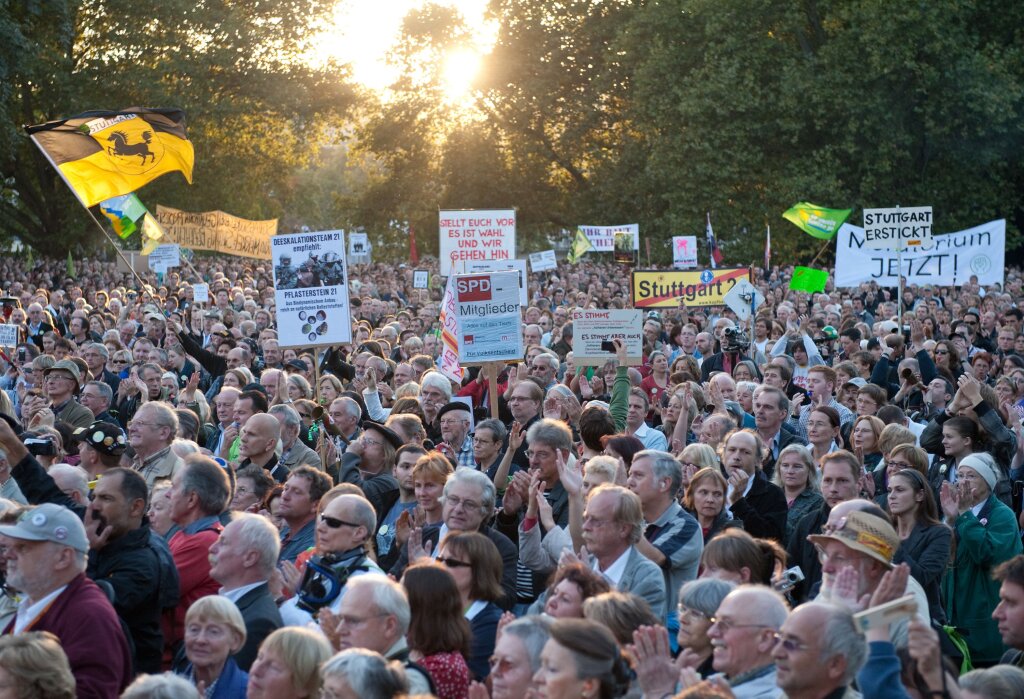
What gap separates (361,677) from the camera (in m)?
4.41

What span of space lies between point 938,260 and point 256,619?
19383 mm

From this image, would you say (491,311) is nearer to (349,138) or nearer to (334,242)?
(334,242)

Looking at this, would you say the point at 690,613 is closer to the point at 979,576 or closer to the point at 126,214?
the point at 979,576

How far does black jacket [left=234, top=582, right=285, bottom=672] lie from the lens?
5598mm

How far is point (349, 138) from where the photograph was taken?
51906 millimetres

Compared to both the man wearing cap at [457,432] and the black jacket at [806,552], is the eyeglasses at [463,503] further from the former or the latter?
the man wearing cap at [457,432]

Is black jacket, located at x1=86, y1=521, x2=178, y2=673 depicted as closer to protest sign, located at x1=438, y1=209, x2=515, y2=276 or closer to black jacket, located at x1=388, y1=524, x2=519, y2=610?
black jacket, located at x1=388, y1=524, x2=519, y2=610

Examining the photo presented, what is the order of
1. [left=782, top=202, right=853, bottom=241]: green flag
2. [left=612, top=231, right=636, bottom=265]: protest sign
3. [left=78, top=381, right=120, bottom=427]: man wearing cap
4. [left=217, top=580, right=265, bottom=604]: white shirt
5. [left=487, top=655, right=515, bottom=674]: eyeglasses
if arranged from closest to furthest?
[left=487, top=655, right=515, bottom=674]: eyeglasses, [left=217, top=580, right=265, bottom=604]: white shirt, [left=78, top=381, right=120, bottom=427]: man wearing cap, [left=782, top=202, right=853, bottom=241]: green flag, [left=612, top=231, right=636, bottom=265]: protest sign

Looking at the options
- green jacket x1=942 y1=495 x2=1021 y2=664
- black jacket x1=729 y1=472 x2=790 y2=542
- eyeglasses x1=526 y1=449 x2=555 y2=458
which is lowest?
green jacket x1=942 y1=495 x2=1021 y2=664

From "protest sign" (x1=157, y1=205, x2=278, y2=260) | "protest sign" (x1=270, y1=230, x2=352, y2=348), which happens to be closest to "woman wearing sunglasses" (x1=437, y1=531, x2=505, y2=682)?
"protest sign" (x1=270, y1=230, x2=352, y2=348)

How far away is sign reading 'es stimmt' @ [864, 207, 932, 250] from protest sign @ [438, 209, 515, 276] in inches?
221

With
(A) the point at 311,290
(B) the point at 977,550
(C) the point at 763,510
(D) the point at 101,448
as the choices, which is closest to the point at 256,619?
(D) the point at 101,448

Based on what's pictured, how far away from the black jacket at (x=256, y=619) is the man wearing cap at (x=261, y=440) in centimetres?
279

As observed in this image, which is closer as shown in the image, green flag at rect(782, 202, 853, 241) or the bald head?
the bald head
